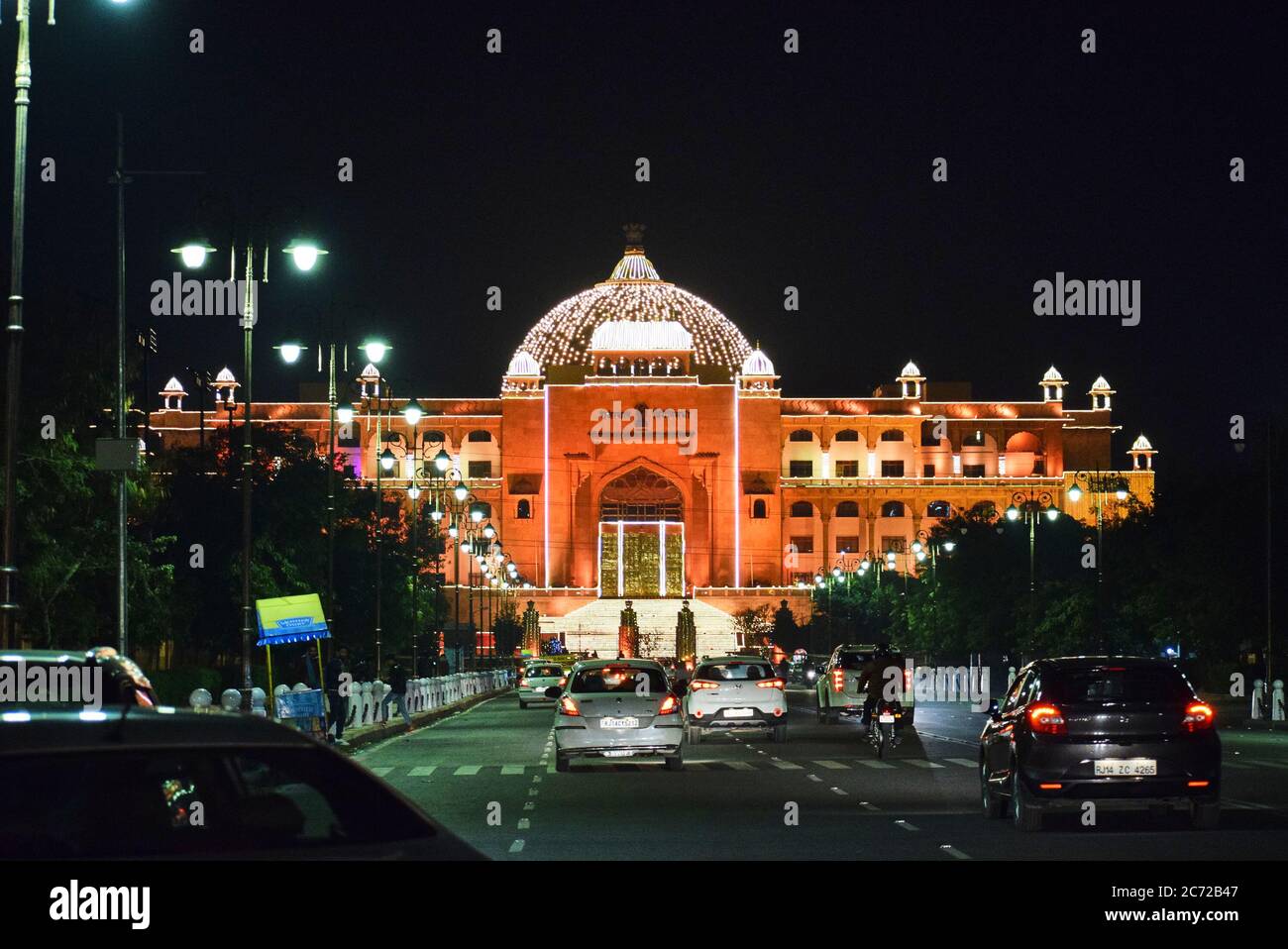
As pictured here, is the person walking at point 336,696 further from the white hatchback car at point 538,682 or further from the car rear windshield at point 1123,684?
the white hatchback car at point 538,682

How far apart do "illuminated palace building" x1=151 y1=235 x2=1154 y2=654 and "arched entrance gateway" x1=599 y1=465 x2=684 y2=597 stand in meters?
0.15

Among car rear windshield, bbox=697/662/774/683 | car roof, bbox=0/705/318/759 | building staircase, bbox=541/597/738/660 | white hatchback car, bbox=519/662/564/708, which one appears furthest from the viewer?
building staircase, bbox=541/597/738/660

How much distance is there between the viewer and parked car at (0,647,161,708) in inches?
591

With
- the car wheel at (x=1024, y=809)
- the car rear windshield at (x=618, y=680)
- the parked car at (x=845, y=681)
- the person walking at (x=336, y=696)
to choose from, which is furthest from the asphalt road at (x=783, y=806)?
the parked car at (x=845, y=681)

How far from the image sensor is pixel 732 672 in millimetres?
40000

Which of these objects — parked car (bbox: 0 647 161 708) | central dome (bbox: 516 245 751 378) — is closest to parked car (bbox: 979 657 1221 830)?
parked car (bbox: 0 647 161 708)

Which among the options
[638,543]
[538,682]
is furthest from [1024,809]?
[638,543]

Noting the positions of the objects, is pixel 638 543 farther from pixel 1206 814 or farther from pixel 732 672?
pixel 1206 814

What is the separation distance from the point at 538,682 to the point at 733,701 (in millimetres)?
27614

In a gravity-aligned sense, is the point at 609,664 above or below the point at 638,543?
below

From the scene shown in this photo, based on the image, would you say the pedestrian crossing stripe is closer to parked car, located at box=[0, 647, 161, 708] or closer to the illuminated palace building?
parked car, located at box=[0, 647, 161, 708]

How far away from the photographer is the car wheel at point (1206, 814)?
18.9 m
